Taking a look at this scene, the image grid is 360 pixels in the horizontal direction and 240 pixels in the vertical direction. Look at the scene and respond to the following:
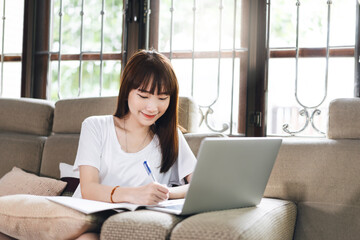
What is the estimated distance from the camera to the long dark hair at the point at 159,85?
1655 millimetres

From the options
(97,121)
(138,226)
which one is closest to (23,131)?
(97,121)

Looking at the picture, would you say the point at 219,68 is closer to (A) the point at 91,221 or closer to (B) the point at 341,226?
(B) the point at 341,226

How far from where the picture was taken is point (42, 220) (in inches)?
49.5

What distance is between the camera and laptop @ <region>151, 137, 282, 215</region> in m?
1.16

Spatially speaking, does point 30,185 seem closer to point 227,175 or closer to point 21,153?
point 21,153

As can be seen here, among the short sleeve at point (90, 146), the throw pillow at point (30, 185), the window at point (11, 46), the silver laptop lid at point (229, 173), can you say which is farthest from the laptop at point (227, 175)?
the window at point (11, 46)

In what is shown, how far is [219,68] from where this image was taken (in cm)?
257

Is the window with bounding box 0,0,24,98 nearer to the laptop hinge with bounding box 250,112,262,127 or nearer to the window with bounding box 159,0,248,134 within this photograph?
the window with bounding box 159,0,248,134

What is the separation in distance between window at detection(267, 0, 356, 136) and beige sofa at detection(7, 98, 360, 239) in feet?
1.85

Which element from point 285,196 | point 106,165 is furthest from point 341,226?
point 106,165

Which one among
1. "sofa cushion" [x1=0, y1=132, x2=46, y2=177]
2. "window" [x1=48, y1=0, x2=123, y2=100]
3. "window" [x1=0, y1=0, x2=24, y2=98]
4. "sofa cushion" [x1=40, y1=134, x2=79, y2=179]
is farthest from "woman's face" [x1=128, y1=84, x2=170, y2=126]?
"window" [x1=0, y1=0, x2=24, y2=98]

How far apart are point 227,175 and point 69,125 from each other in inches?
47.9

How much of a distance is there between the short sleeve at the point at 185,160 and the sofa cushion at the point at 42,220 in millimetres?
519

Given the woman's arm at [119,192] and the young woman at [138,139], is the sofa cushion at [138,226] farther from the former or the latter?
the young woman at [138,139]
